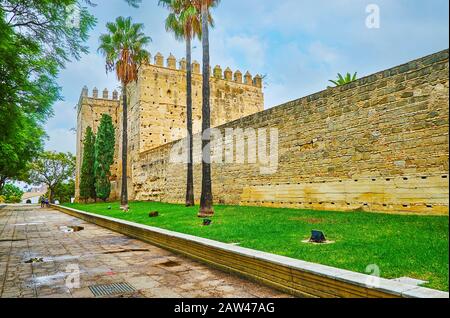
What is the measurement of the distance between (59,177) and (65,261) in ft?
174

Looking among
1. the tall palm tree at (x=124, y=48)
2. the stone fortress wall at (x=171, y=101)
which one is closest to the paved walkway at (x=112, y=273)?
the tall palm tree at (x=124, y=48)

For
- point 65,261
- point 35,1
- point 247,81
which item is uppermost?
point 247,81

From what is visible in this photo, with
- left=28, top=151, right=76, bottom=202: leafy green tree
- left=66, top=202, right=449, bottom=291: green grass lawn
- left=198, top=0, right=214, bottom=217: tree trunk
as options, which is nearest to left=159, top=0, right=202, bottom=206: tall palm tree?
left=198, top=0, right=214, bottom=217: tree trunk

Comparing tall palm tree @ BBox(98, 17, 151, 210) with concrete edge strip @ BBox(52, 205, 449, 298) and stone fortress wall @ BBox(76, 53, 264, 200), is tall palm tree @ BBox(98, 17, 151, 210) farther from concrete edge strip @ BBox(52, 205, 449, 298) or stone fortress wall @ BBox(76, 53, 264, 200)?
concrete edge strip @ BBox(52, 205, 449, 298)

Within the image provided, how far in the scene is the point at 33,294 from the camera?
4285 mm

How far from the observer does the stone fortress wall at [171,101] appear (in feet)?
90.1

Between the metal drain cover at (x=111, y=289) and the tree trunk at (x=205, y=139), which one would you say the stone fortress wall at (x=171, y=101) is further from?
the metal drain cover at (x=111, y=289)

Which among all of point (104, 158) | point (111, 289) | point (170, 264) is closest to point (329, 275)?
point (111, 289)

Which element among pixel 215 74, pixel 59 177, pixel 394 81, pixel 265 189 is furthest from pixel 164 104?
pixel 59 177

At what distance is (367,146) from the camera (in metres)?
9.29

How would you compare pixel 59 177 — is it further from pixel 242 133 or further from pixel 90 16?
pixel 90 16

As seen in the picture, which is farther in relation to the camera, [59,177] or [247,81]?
[59,177]

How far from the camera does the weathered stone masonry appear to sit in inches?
305

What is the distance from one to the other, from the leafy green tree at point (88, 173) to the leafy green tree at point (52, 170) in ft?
66.3
